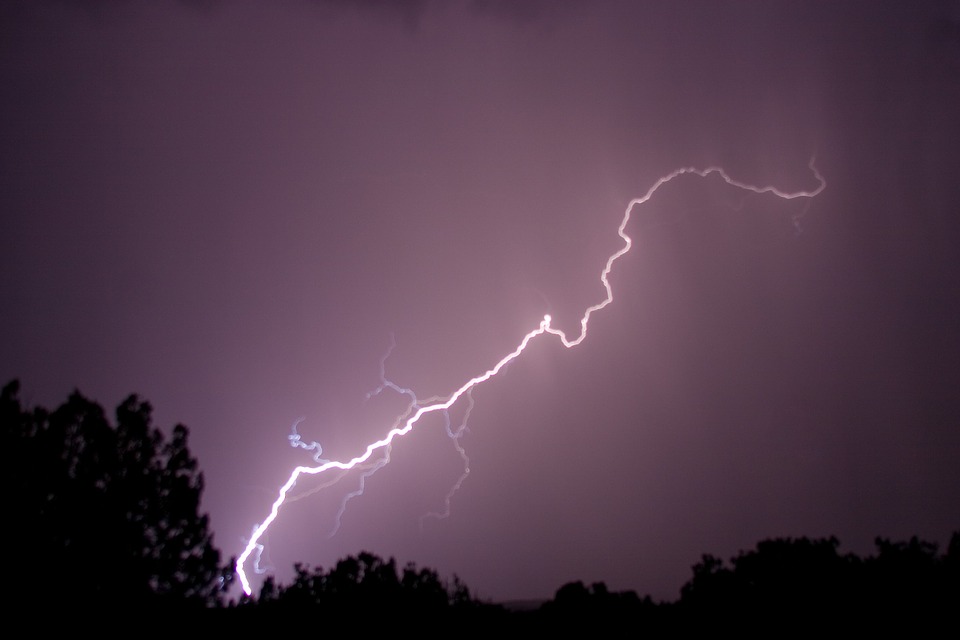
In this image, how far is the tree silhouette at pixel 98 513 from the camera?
32.3 feet

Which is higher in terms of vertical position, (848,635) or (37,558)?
(37,558)

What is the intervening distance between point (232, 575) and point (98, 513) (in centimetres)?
275

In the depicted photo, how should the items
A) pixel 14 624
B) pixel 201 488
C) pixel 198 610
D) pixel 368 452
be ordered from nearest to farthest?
pixel 14 624, pixel 198 610, pixel 201 488, pixel 368 452

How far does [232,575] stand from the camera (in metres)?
12.2

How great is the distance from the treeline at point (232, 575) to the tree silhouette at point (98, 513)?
19mm

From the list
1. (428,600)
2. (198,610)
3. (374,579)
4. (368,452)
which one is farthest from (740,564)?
(368,452)

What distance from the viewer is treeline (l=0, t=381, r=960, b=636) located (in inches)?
335

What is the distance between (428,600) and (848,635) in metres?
6.14

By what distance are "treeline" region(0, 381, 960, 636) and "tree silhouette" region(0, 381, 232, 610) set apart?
0.06 ft

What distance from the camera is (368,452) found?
20.1 metres

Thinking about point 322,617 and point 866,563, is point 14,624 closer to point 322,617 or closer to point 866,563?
point 322,617

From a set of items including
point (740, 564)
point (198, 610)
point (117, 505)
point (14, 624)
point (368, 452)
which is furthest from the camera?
point (368, 452)

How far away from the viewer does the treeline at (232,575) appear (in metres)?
8.52

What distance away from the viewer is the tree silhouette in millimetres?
9844
